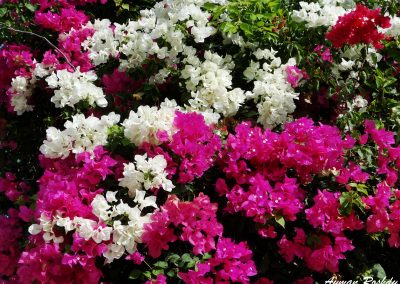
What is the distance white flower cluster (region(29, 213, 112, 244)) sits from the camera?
2271mm

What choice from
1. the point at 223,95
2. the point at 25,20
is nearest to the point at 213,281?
the point at 223,95

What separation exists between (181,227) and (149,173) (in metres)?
0.26

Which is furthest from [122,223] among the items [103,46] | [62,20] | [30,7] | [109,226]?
[30,7]

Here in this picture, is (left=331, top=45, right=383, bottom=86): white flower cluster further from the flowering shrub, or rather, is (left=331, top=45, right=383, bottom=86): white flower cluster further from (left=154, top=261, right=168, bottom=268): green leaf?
(left=154, top=261, right=168, bottom=268): green leaf

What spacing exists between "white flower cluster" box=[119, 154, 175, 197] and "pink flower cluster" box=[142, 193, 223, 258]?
0.24 ft

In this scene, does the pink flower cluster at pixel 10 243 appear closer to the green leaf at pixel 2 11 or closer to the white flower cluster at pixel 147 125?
the white flower cluster at pixel 147 125

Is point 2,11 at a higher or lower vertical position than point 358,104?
lower

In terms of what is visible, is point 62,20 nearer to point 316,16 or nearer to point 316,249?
point 316,16

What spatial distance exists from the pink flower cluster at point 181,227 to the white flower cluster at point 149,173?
0.07 metres

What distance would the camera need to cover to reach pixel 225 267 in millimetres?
2381

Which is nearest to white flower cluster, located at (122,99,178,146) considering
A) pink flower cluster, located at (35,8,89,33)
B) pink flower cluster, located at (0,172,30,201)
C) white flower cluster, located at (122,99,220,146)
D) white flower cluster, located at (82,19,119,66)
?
white flower cluster, located at (122,99,220,146)

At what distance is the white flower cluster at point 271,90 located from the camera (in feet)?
9.73

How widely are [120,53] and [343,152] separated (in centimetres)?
145

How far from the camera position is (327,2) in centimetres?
341
